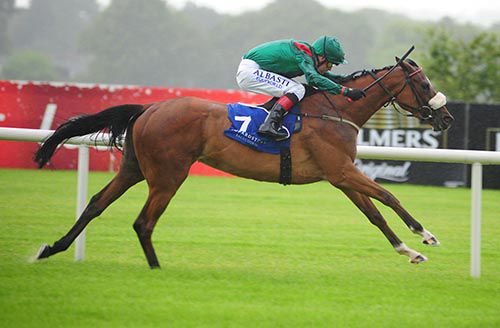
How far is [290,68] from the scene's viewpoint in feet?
22.6

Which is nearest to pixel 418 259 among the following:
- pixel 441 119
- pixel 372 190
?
pixel 372 190

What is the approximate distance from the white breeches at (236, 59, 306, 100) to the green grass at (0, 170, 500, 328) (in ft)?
4.83

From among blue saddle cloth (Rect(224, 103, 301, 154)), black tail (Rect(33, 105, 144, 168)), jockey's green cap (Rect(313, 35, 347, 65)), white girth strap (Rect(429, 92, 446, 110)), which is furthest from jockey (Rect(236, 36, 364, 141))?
black tail (Rect(33, 105, 144, 168))

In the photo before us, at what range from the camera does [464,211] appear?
40.1 ft

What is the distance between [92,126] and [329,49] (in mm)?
2081

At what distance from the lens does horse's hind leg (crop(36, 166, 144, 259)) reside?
Result: 21.0 ft

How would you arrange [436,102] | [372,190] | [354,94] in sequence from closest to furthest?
[372,190]
[354,94]
[436,102]

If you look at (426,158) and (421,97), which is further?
(421,97)

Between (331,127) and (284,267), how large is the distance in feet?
4.04

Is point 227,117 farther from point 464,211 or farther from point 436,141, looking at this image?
point 436,141

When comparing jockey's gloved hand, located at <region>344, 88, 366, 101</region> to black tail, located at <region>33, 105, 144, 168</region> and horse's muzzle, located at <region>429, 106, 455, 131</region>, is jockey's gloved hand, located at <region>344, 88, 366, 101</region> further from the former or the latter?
black tail, located at <region>33, 105, 144, 168</region>

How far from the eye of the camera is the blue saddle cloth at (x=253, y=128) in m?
6.62

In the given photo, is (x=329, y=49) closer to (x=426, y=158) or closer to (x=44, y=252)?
(x=426, y=158)

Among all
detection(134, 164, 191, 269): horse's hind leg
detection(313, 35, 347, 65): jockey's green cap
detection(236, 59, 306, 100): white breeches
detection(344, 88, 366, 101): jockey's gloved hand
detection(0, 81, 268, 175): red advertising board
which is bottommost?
detection(0, 81, 268, 175): red advertising board
